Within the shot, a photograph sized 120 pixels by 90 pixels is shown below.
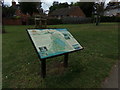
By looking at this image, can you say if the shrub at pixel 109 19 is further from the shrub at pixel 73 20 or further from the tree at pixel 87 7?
the tree at pixel 87 7

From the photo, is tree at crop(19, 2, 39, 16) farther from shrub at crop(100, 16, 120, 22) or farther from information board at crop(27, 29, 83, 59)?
information board at crop(27, 29, 83, 59)

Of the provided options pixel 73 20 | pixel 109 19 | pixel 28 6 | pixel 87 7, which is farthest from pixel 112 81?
pixel 87 7

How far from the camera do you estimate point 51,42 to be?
9.91ft

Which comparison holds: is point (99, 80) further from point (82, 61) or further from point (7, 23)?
point (7, 23)

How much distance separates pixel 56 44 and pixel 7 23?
27221 mm

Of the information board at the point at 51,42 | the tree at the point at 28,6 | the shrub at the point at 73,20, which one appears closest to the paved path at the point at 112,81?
the information board at the point at 51,42

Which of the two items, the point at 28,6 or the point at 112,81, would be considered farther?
the point at 28,6


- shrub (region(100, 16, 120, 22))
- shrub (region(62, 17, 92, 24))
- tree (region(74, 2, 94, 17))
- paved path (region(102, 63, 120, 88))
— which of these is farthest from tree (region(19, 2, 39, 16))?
paved path (region(102, 63, 120, 88))

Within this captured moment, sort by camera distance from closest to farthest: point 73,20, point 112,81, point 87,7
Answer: point 112,81 → point 73,20 → point 87,7

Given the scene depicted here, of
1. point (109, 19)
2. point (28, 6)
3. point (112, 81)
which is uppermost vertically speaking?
point (28, 6)

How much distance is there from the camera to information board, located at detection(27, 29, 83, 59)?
268 cm

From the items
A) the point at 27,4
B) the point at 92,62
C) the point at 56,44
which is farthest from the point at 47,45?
the point at 27,4

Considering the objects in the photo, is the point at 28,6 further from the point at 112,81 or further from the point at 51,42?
the point at 112,81

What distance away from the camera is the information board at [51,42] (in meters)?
2.68
